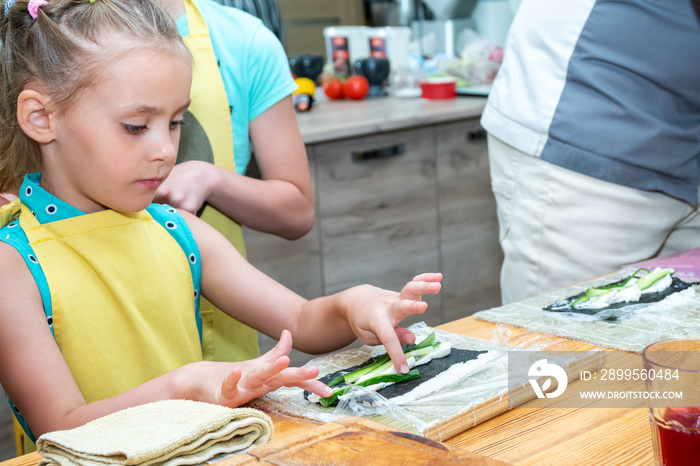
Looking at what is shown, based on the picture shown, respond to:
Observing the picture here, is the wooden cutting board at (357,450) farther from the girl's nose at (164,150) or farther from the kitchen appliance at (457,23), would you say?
the kitchen appliance at (457,23)

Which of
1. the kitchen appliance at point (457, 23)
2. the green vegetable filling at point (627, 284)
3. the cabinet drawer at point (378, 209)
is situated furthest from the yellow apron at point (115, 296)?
the kitchen appliance at point (457, 23)

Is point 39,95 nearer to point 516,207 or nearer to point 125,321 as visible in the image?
point 125,321

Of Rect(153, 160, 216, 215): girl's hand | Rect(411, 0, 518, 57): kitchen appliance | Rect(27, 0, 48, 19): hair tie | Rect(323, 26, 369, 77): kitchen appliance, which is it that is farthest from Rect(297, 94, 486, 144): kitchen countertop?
Rect(27, 0, 48, 19): hair tie

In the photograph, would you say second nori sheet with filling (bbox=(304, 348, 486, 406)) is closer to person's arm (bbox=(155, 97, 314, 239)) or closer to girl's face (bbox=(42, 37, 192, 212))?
girl's face (bbox=(42, 37, 192, 212))

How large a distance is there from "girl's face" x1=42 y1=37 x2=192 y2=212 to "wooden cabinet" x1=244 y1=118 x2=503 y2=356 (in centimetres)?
132

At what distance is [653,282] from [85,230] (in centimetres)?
77

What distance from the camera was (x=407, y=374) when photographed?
0.80 metres

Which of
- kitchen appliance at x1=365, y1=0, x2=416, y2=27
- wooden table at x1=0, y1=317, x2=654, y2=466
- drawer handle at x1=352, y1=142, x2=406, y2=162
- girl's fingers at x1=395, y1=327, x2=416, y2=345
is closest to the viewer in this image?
wooden table at x1=0, y1=317, x2=654, y2=466

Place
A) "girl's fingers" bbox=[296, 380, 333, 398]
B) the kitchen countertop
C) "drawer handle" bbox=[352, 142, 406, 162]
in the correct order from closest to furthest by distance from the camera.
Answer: "girl's fingers" bbox=[296, 380, 333, 398] < the kitchen countertop < "drawer handle" bbox=[352, 142, 406, 162]

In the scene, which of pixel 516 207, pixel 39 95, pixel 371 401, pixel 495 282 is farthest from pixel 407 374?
pixel 495 282

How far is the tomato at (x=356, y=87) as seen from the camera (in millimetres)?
2955

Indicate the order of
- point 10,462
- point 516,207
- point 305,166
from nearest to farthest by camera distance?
point 10,462, point 305,166, point 516,207

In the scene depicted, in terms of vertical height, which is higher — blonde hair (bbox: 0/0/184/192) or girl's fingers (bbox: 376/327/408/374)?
blonde hair (bbox: 0/0/184/192)

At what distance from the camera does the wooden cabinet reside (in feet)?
7.86
